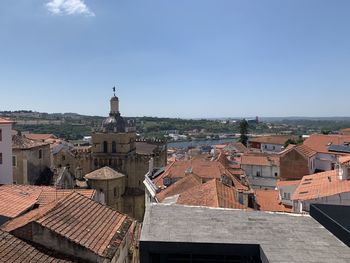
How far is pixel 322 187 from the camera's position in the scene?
32469 mm

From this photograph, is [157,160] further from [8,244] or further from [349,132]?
[349,132]

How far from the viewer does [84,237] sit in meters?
14.5

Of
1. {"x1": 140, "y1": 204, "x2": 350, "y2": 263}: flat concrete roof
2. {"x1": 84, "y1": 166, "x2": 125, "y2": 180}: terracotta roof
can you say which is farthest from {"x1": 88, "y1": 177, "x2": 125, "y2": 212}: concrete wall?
{"x1": 140, "y1": 204, "x2": 350, "y2": 263}: flat concrete roof

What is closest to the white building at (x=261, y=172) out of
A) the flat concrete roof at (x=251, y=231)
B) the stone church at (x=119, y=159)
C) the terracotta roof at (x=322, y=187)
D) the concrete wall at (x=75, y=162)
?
the stone church at (x=119, y=159)

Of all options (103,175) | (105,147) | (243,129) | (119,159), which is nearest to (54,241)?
(103,175)

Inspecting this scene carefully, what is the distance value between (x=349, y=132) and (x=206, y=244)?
80426 mm

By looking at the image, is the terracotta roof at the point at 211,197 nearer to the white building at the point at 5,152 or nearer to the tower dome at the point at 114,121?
the white building at the point at 5,152

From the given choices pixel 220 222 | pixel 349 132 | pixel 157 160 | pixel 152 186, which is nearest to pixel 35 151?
pixel 152 186

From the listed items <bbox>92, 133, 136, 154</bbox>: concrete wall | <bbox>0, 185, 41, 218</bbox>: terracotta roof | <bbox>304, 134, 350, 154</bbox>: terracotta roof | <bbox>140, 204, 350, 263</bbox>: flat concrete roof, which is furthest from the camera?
<bbox>304, 134, 350, 154</bbox>: terracotta roof

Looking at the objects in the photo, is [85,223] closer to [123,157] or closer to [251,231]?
[251,231]

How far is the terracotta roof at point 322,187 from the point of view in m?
29.7

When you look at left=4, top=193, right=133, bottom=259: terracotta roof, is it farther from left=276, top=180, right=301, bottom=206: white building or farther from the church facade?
the church facade

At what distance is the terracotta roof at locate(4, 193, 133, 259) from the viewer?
14188 millimetres

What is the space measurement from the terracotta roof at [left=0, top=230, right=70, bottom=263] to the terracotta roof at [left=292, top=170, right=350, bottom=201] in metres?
22.4
